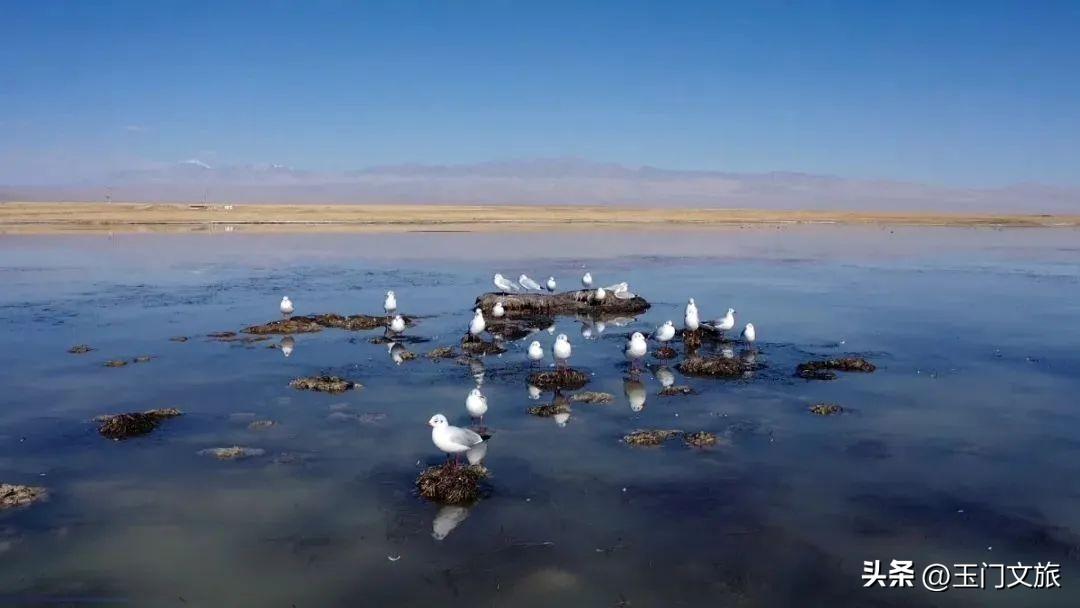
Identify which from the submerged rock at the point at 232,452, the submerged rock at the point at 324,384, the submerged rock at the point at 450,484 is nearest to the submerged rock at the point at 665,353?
the submerged rock at the point at 324,384

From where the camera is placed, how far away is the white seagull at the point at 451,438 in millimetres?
11688

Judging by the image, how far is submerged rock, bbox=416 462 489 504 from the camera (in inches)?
431

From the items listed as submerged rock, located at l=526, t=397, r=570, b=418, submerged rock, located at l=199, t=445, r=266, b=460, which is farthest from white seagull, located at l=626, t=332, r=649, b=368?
submerged rock, located at l=199, t=445, r=266, b=460

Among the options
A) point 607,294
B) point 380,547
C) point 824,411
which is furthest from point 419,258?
point 380,547

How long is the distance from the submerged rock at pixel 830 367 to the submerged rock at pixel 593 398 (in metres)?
4.69

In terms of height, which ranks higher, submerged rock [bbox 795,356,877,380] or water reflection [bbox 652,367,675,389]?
submerged rock [bbox 795,356,877,380]

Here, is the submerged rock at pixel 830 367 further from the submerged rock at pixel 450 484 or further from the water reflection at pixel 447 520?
the water reflection at pixel 447 520

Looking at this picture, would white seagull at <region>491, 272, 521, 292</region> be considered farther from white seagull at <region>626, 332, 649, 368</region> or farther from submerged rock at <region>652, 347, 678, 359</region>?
white seagull at <region>626, 332, 649, 368</region>

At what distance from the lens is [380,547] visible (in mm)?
9727

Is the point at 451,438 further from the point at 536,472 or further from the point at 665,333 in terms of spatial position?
the point at 665,333

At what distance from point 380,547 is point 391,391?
276 inches

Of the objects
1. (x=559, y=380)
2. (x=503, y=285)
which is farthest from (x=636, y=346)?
(x=503, y=285)

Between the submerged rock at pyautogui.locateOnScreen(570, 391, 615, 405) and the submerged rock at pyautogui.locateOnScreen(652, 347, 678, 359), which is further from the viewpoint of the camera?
the submerged rock at pyautogui.locateOnScreen(652, 347, 678, 359)

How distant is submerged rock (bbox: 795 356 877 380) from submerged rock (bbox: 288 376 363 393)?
9725 mm
